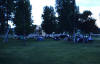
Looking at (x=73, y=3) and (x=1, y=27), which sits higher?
(x=73, y=3)

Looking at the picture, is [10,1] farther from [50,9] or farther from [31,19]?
[50,9]

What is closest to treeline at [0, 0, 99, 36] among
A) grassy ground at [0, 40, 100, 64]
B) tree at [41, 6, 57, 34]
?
tree at [41, 6, 57, 34]

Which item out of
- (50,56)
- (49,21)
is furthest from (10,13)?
(49,21)

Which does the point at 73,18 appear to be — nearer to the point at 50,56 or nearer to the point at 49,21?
the point at 49,21

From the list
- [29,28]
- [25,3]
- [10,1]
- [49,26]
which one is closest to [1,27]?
[10,1]

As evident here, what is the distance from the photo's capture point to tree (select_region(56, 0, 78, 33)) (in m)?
46.8

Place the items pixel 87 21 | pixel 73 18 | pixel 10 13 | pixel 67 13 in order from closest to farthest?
pixel 10 13, pixel 87 21, pixel 73 18, pixel 67 13

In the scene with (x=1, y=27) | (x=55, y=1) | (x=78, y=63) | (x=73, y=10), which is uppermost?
(x=55, y=1)

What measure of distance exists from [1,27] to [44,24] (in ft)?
114

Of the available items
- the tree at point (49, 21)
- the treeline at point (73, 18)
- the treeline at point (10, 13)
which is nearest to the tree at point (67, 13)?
the treeline at point (73, 18)

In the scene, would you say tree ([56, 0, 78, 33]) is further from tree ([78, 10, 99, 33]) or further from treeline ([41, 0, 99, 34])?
tree ([78, 10, 99, 33])

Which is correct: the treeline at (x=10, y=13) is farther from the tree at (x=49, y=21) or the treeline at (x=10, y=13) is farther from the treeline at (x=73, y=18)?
the tree at (x=49, y=21)

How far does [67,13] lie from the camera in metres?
48.1

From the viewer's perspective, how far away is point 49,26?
75.9 m
